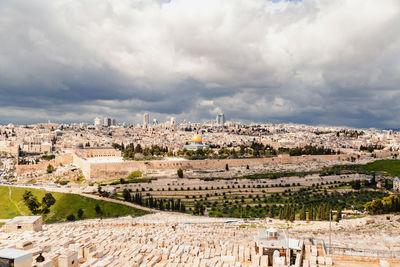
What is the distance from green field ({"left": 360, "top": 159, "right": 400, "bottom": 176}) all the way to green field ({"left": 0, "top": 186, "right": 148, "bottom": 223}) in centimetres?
3416

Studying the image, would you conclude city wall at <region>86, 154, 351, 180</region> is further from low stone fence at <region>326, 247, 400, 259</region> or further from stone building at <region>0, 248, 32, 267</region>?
low stone fence at <region>326, 247, 400, 259</region>

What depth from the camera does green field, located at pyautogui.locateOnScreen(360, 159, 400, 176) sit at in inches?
1708

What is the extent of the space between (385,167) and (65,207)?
4156cm

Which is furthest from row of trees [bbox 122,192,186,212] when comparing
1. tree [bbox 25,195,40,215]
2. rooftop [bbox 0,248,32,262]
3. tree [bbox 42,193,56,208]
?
rooftop [bbox 0,248,32,262]

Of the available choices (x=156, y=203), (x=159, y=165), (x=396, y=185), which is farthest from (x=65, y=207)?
(x=396, y=185)

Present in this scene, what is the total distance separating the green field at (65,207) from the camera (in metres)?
24.1

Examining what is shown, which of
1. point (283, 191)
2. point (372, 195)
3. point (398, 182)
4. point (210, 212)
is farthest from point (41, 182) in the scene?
point (398, 182)

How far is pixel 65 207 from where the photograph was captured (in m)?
25.2

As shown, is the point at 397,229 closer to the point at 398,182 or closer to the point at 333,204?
the point at 333,204

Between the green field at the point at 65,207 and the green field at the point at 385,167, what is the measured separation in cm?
Result: 3416

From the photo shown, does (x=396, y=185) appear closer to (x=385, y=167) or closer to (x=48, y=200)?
(x=385, y=167)

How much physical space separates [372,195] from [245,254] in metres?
27.3

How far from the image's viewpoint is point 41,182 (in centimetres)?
3531

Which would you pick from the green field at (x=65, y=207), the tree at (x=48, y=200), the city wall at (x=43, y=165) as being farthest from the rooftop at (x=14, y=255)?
the city wall at (x=43, y=165)
